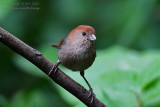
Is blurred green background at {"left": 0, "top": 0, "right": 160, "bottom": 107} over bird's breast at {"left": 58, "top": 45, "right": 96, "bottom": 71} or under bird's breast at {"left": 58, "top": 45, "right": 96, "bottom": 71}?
under

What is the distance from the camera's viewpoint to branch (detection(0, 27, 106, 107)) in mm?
2174

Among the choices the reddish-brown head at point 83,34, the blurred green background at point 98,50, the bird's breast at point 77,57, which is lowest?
the blurred green background at point 98,50

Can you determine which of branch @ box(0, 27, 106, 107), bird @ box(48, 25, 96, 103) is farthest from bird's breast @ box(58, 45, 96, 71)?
branch @ box(0, 27, 106, 107)

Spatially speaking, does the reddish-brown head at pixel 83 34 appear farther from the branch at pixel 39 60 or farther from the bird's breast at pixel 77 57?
the branch at pixel 39 60

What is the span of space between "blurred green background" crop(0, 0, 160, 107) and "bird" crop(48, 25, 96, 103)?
32 cm

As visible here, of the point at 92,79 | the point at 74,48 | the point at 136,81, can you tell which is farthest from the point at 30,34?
the point at 136,81

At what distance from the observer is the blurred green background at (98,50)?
335 cm

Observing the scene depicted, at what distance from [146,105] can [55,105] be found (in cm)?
175

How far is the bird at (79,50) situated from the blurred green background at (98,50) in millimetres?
321

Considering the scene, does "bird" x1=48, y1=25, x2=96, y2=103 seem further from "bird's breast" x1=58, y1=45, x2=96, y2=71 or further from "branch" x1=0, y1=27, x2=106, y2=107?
"branch" x1=0, y1=27, x2=106, y2=107

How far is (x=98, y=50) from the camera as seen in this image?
17.7ft

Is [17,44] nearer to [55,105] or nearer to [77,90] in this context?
[77,90]

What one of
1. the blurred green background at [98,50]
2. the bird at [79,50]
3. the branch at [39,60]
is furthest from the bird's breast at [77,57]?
the branch at [39,60]

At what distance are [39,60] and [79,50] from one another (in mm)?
957
